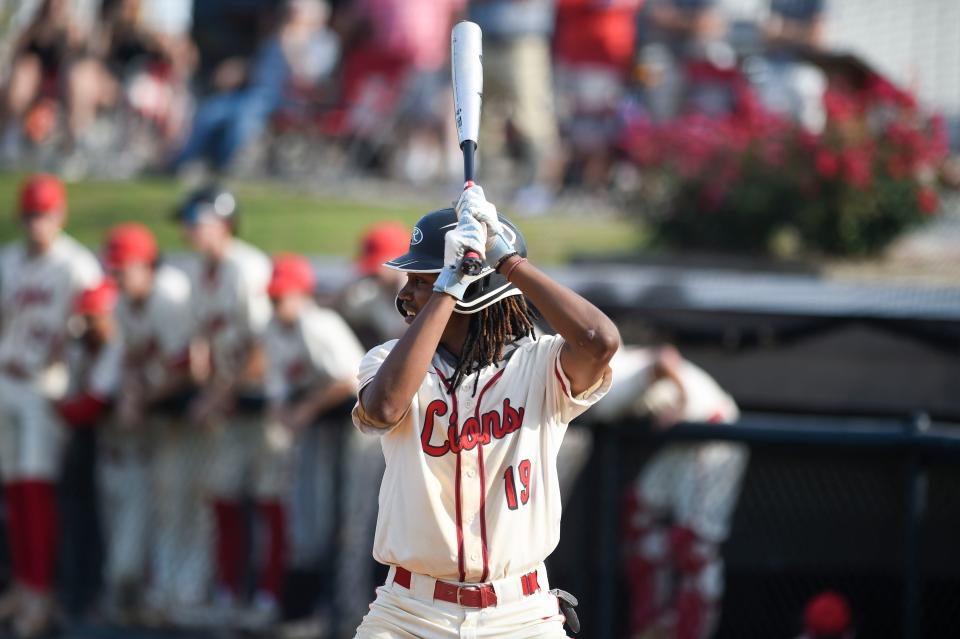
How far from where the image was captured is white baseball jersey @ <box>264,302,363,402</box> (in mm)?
5832

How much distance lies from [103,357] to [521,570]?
3.56m

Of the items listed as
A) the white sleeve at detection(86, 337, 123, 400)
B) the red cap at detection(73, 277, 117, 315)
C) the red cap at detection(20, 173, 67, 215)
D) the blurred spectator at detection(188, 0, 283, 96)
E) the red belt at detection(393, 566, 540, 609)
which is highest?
the blurred spectator at detection(188, 0, 283, 96)

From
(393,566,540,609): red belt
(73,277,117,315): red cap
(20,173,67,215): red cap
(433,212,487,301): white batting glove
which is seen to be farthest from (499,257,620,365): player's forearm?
(20,173,67,215): red cap

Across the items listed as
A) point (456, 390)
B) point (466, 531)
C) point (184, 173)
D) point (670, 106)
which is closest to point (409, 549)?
point (466, 531)

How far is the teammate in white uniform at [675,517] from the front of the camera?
5176 mm

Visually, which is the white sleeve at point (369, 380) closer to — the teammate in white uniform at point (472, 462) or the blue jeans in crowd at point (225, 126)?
the teammate in white uniform at point (472, 462)

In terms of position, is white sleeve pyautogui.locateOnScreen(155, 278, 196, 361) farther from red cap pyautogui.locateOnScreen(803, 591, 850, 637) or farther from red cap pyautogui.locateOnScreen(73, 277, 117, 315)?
red cap pyautogui.locateOnScreen(803, 591, 850, 637)

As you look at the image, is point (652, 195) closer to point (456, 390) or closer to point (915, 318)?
point (915, 318)

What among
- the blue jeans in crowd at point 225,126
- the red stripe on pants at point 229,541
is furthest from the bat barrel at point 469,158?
the blue jeans in crowd at point 225,126

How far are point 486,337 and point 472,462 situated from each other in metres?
0.29

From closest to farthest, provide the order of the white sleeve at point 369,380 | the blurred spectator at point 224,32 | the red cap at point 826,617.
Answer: the white sleeve at point 369,380 → the red cap at point 826,617 → the blurred spectator at point 224,32

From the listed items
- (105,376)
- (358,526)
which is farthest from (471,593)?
(105,376)

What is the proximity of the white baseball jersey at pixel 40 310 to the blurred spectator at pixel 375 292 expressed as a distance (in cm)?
119

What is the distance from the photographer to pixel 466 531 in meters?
3.25
